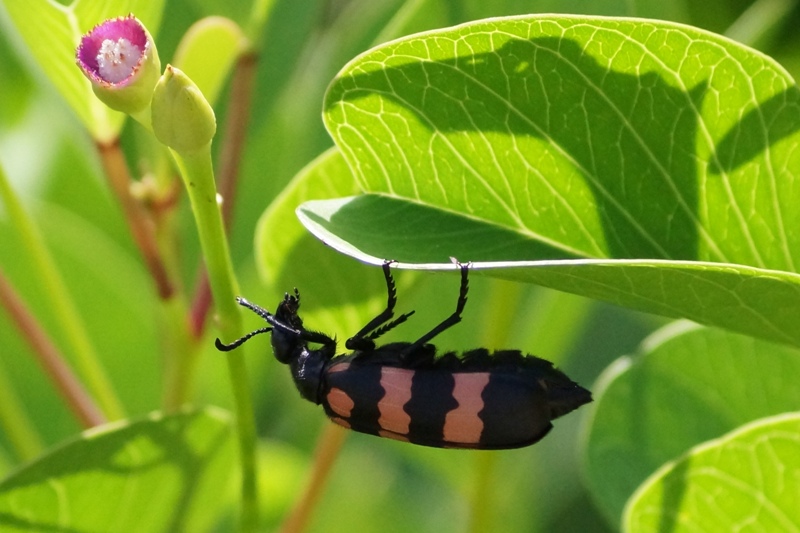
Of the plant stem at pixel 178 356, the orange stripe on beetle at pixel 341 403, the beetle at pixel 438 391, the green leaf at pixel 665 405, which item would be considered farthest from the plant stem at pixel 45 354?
the green leaf at pixel 665 405

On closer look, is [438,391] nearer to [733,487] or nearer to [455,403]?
[455,403]

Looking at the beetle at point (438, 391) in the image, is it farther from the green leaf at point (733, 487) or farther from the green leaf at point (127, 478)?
the green leaf at point (733, 487)

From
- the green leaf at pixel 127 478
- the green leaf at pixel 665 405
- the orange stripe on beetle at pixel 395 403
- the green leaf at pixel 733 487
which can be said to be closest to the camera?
the green leaf at pixel 733 487

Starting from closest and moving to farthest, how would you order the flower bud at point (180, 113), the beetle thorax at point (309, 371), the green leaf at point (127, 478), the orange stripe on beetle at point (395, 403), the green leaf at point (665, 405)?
A: the flower bud at point (180, 113), the green leaf at point (127, 478), the green leaf at point (665, 405), the orange stripe on beetle at point (395, 403), the beetle thorax at point (309, 371)

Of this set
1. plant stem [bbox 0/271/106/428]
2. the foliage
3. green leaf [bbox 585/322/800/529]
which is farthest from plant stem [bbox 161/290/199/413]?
green leaf [bbox 585/322/800/529]

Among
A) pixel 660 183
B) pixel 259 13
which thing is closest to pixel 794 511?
pixel 660 183

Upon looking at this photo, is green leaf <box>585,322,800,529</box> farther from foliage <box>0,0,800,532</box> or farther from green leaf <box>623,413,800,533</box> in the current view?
green leaf <box>623,413,800,533</box>

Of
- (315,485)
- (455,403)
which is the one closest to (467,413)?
(455,403)
